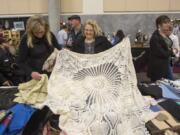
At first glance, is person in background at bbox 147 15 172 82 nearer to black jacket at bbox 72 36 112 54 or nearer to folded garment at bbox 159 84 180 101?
black jacket at bbox 72 36 112 54

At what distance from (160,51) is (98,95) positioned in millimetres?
1308

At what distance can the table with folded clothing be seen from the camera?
1.89m

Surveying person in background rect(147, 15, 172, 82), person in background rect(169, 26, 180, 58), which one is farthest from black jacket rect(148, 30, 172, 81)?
person in background rect(169, 26, 180, 58)

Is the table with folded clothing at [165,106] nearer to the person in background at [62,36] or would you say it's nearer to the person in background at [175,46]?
the person in background at [175,46]

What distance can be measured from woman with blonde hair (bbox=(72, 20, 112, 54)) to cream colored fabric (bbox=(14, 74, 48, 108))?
62cm

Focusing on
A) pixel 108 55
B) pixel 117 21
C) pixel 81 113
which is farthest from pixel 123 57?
pixel 117 21

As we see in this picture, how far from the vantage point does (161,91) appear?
2287 millimetres

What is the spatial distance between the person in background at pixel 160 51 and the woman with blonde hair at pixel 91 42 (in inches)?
21.2

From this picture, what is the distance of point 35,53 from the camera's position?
2.87 m

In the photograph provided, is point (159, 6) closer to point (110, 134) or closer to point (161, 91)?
point (161, 91)

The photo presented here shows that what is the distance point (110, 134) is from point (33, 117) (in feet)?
1.83

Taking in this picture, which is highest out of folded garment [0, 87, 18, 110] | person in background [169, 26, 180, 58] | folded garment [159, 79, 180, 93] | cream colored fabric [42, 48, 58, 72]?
person in background [169, 26, 180, 58]

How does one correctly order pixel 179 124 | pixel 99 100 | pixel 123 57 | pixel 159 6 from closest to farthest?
pixel 179 124 → pixel 99 100 → pixel 123 57 → pixel 159 6

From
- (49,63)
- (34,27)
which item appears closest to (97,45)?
(49,63)
